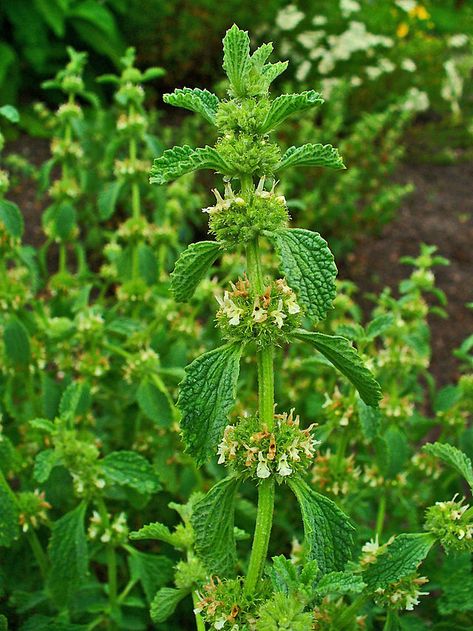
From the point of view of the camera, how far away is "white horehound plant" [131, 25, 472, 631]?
3.50ft

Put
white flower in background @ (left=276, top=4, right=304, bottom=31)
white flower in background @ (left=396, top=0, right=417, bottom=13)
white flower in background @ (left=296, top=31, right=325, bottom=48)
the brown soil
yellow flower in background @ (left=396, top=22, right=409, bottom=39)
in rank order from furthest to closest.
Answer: yellow flower in background @ (left=396, top=22, right=409, bottom=39) → white flower in background @ (left=396, top=0, right=417, bottom=13) → white flower in background @ (left=296, top=31, right=325, bottom=48) → white flower in background @ (left=276, top=4, right=304, bottom=31) → the brown soil

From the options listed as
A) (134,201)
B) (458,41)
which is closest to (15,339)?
(134,201)

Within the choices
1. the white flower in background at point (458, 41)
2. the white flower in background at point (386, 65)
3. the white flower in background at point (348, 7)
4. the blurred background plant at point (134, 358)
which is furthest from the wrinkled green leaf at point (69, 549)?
the white flower in background at point (458, 41)

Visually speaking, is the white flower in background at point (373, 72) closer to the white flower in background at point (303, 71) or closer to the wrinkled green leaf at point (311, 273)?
the white flower in background at point (303, 71)

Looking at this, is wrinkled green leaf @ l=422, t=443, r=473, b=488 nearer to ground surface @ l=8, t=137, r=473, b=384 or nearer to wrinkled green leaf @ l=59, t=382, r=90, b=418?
wrinkled green leaf @ l=59, t=382, r=90, b=418

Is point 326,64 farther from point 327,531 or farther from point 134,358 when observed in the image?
point 327,531

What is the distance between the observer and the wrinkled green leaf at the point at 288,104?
106 cm

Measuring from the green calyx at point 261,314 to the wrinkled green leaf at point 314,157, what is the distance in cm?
19

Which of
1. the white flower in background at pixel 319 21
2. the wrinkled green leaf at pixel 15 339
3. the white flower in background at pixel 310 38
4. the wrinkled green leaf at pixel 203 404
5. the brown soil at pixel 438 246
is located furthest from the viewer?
the white flower in background at pixel 319 21

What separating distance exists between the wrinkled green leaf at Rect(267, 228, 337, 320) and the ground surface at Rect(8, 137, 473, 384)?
3.06 metres

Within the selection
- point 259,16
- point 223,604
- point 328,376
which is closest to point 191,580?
point 223,604

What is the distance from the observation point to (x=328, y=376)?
2.67m

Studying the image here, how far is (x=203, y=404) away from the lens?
1.11 metres

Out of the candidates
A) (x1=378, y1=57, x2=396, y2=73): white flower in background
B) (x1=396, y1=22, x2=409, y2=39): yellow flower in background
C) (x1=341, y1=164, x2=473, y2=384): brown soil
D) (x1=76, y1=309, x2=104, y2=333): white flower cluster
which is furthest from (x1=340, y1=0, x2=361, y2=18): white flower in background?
(x1=76, y1=309, x2=104, y2=333): white flower cluster
